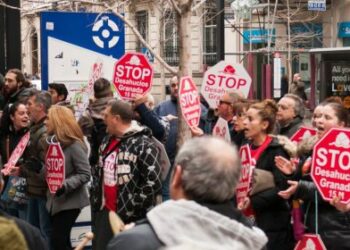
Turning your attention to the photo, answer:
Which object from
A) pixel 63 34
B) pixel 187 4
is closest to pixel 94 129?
pixel 187 4

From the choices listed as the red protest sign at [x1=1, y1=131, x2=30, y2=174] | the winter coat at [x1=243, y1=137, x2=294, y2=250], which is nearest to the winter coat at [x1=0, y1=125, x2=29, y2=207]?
the red protest sign at [x1=1, y1=131, x2=30, y2=174]

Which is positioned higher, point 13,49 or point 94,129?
point 13,49

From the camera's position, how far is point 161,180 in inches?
262

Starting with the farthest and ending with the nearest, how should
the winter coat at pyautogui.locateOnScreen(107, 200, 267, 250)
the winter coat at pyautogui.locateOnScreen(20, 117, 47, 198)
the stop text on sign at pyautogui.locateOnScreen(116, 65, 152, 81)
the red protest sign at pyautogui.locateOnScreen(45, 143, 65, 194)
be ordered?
the stop text on sign at pyautogui.locateOnScreen(116, 65, 152, 81), the winter coat at pyautogui.locateOnScreen(20, 117, 47, 198), the red protest sign at pyautogui.locateOnScreen(45, 143, 65, 194), the winter coat at pyautogui.locateOnScreen(107, 200, 267, 250)

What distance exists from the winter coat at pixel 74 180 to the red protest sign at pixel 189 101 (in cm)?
116

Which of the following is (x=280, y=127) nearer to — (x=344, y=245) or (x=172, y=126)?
(x=172, y=126)

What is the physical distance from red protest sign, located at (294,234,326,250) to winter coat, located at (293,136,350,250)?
3.8 inches

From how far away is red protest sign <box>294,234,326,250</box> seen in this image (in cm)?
589

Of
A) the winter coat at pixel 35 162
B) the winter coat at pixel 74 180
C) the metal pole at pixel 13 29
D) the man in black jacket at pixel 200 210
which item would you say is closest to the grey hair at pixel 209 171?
the man in black jacket at pixel 200 210

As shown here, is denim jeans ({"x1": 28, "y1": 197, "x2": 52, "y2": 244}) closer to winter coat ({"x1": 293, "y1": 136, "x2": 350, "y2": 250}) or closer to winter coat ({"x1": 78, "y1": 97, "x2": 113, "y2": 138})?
winter coat ({"x1": 78, "y1": 97, "x2": 113, "y2": 138})

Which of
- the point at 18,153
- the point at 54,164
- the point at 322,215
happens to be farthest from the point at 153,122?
the point at 322,215

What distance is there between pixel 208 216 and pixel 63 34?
826cm

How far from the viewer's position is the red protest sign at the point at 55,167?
7586 millimetres

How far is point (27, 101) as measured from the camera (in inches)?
342
